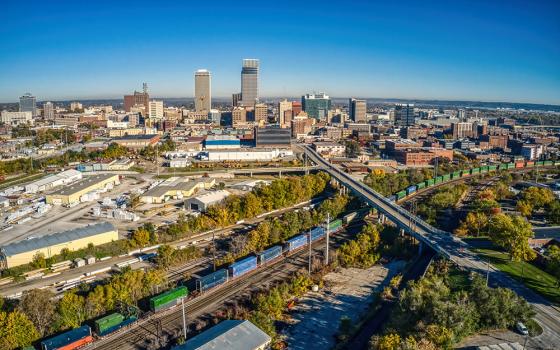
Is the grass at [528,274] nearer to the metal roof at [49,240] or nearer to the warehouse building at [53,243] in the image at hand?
the warehouse building at [53,243]

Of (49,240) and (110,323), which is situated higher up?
(49,240)

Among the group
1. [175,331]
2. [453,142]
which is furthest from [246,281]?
[453,142]

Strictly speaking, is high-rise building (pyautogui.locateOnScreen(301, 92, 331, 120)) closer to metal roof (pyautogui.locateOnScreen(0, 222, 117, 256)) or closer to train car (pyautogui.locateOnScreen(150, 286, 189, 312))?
metal roof (pyautogui.locateOnScreen(0, 222, 117, 256))

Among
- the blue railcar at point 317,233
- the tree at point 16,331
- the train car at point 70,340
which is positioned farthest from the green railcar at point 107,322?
the blue railcar at point 317,233

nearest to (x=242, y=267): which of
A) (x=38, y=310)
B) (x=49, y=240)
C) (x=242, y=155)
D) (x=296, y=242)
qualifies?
(x=296, y=242)

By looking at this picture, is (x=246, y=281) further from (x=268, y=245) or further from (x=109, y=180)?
(x=109, y=180)

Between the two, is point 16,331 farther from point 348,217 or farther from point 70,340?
point 348,217
